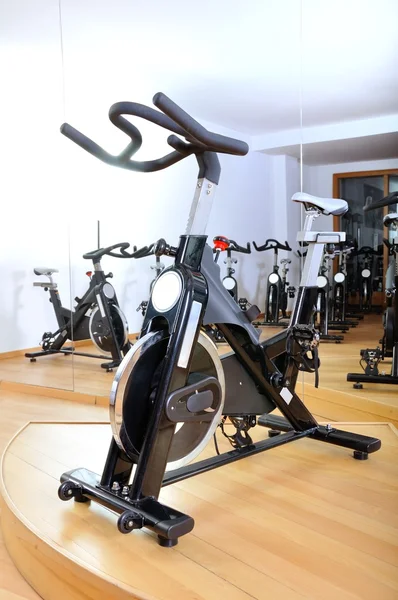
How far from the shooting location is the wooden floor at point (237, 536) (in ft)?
4.86

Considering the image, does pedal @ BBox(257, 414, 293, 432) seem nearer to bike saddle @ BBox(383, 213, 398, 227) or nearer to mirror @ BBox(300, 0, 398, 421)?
mirror @ BBox(300, 0, 398, 421)

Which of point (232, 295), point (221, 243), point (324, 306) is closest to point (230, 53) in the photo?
point (221, 243)

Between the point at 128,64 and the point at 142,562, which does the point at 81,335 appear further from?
the point at 142,562

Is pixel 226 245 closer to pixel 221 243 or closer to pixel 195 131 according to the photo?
pixel 221 243

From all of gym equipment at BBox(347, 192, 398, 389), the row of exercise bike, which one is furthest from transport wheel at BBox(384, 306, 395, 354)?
the row of exercise bike

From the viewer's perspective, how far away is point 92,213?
13.9ft

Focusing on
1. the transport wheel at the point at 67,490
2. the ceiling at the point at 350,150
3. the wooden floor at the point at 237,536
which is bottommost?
the wooden floor at the point at 237,536

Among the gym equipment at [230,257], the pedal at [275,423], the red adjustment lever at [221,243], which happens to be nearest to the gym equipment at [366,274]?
the gym equipment at [230,257]

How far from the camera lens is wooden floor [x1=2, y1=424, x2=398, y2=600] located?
4.86ft

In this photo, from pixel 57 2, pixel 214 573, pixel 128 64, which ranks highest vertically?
pixel 57 2

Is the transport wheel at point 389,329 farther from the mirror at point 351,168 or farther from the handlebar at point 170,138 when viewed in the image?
the handlebar at point 170,138

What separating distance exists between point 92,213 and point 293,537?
3025 mm

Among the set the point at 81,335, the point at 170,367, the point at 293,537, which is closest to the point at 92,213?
the point at 81,335

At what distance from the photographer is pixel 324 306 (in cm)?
340
